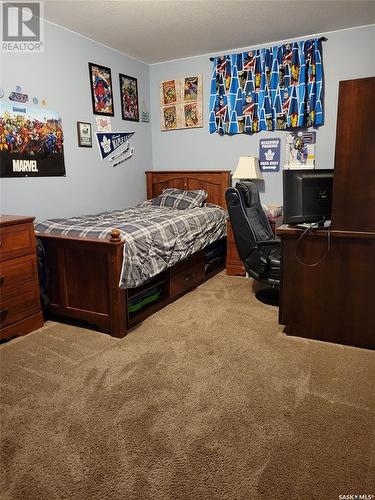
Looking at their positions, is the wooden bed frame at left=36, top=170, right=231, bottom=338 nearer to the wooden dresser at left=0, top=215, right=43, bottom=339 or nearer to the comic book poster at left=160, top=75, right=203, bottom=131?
the wooden dresser at left=0, top=215, right=43, bottom=339

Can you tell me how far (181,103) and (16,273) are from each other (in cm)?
300

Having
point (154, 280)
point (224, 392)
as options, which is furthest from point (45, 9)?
point (224, 392)

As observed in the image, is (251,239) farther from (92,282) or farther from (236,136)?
(236,136)

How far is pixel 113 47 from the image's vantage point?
157 inches

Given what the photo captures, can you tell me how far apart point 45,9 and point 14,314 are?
2496 millimetres

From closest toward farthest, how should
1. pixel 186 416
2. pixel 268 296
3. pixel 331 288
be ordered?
pixel 186 416, pixel 331 288, pixel 268 296

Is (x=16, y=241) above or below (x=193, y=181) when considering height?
below

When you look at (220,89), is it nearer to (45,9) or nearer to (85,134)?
(85,134)

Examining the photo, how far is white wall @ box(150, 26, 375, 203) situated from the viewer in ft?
11.9

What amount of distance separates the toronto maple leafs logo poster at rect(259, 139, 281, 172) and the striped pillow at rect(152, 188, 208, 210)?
0.76 meters

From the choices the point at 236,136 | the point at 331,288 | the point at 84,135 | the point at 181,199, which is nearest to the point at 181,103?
the point at 236,136

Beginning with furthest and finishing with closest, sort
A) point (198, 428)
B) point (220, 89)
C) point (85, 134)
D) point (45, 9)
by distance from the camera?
point (220, 89), point (85, 134), point (45, 9), point (198, 428)

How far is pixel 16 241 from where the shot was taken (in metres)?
2.60

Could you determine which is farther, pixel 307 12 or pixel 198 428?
pixel 307 12
